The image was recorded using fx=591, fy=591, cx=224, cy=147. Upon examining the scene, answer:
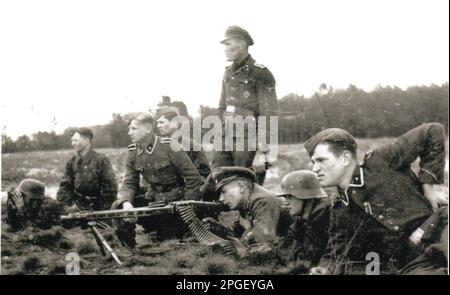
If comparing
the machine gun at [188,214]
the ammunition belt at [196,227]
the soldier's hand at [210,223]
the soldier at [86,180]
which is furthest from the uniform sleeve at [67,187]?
the soldier's hand at [210,223]

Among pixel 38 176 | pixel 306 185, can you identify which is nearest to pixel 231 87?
pixel 306 185

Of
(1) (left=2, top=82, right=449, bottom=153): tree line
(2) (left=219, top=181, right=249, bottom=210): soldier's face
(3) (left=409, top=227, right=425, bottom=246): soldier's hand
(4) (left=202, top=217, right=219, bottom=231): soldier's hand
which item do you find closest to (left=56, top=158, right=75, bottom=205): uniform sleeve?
(1) (left=2, top=82, right=449, bottom=153): tree line

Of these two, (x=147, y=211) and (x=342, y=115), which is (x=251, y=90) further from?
(x=147, y=211)

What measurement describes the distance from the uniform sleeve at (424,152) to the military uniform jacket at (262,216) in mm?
1159

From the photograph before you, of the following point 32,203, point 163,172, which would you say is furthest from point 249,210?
point 32,203

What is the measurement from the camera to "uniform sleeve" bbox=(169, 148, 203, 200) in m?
6.04

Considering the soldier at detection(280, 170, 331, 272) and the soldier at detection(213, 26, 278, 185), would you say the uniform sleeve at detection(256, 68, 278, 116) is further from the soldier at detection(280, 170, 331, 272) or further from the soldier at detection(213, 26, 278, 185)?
the soldier at detection(280, 170, 331, 272)

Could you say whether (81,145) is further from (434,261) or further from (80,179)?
(434,261)

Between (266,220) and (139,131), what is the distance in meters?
1.62

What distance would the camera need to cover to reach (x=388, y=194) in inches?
222

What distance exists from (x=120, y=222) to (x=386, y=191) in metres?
2.68

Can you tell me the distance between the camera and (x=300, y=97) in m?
6.34

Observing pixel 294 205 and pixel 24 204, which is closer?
pixel 294 205
